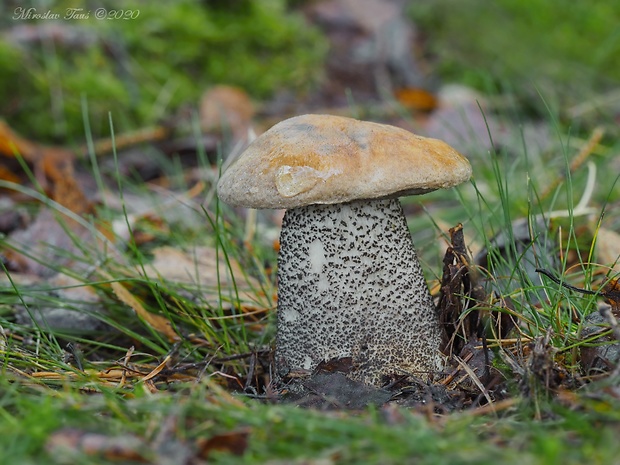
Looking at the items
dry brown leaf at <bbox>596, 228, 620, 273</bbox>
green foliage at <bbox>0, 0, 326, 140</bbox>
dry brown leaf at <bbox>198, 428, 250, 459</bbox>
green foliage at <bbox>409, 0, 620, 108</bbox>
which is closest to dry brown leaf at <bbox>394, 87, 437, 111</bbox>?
green foliage at <bbox>409, 0, 620, 108</bbox>

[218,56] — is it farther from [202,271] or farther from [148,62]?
[202,271]

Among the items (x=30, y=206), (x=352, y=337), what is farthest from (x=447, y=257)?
(x=30, y=206)

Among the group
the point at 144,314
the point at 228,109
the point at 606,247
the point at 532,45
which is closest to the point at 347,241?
the point at 144,314

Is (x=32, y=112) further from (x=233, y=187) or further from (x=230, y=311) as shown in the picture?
(x=233, y=187)

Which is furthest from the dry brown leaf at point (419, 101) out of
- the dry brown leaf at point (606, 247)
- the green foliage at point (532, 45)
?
the dry brown leaf at point (606, 247)

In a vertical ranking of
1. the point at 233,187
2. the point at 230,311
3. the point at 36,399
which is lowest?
the point at 230,311

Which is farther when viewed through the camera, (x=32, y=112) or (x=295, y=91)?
(x=295, y=91)
